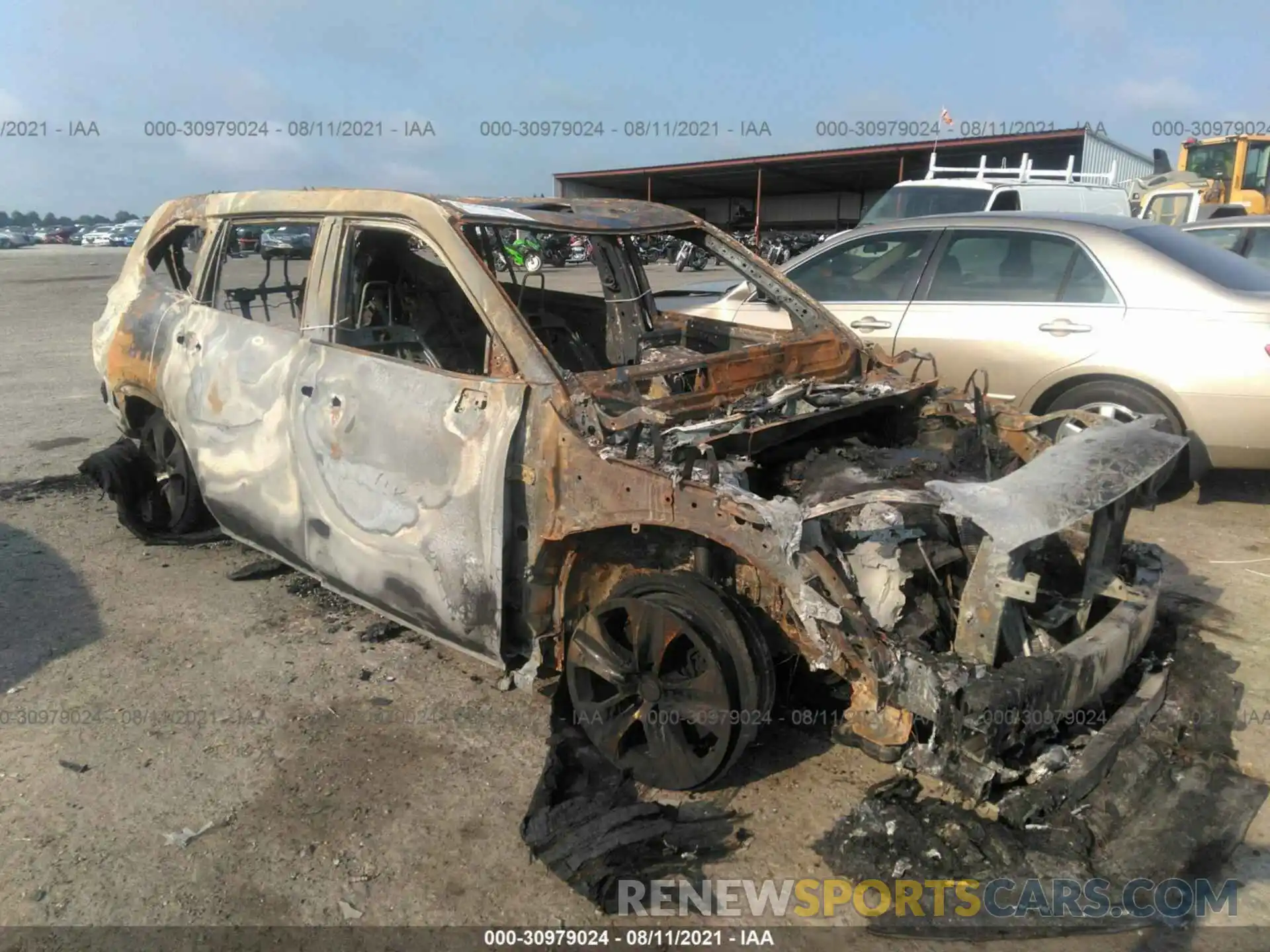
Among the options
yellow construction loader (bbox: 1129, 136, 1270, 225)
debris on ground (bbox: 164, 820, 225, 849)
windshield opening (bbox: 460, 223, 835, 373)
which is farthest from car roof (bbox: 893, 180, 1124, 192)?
debris on ground (bbox: 164, 820, 225, 849)

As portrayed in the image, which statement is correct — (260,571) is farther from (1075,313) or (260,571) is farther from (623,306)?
(1075,313)

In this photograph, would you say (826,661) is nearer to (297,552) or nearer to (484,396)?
Answer: (484,396)

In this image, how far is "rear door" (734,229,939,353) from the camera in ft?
20.2

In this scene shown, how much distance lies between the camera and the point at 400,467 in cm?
344

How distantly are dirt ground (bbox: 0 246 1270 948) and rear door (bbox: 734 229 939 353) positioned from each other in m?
2.12

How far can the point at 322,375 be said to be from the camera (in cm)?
376

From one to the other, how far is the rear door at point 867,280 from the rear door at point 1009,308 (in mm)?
101

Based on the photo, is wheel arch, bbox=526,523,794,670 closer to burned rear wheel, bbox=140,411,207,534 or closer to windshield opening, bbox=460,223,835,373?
windshield opening, bbox=460,223,835,373

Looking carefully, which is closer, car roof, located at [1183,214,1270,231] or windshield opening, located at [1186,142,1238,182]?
car roof, located at [1183,214,1270,231]

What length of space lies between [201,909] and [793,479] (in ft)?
7.59

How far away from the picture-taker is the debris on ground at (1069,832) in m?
2.65

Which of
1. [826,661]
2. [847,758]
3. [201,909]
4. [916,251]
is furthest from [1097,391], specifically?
[201,909]

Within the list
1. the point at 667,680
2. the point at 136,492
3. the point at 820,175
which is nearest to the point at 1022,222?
the point at 667,680

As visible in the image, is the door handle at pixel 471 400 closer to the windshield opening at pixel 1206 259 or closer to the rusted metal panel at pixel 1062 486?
the rusted metal panel at pixel 1062 486
